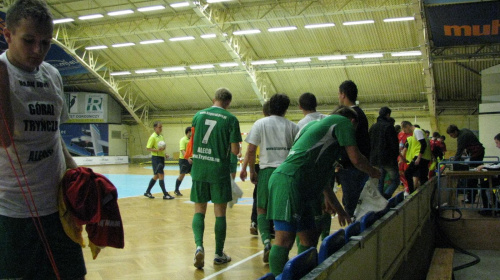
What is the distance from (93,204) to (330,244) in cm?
132

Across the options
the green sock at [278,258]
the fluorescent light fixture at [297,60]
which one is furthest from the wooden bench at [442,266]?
the fluorescent light fixture at [297,60]

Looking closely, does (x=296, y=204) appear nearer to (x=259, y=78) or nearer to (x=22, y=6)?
(x=22, y=6)

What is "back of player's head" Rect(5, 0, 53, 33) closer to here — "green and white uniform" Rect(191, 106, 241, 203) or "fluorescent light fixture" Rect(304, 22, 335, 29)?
"green and white uniform" Rect(191, 106, 241, 203)

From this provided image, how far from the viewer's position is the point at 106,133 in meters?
29.7

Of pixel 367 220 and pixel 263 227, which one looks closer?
pixel 367 220

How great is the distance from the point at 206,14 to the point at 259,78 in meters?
6.37

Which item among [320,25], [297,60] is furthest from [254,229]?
[297,60]

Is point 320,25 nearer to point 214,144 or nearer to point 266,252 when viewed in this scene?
point 214,144

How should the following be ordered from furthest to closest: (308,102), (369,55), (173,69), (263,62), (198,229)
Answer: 1. (173,69)
2. (263,62)
3. (369,55)
4. (308,102)
5. (198,229)

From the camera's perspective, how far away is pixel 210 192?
427 centimetres

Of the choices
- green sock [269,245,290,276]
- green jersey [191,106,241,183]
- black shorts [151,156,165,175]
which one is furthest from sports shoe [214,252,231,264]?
black shorts [151,156,165,175]

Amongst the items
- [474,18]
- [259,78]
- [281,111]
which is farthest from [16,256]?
[259,78]

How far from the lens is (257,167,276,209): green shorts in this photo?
4.23 meters

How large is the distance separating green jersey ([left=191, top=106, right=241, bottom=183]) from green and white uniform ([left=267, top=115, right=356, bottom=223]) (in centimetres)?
143
